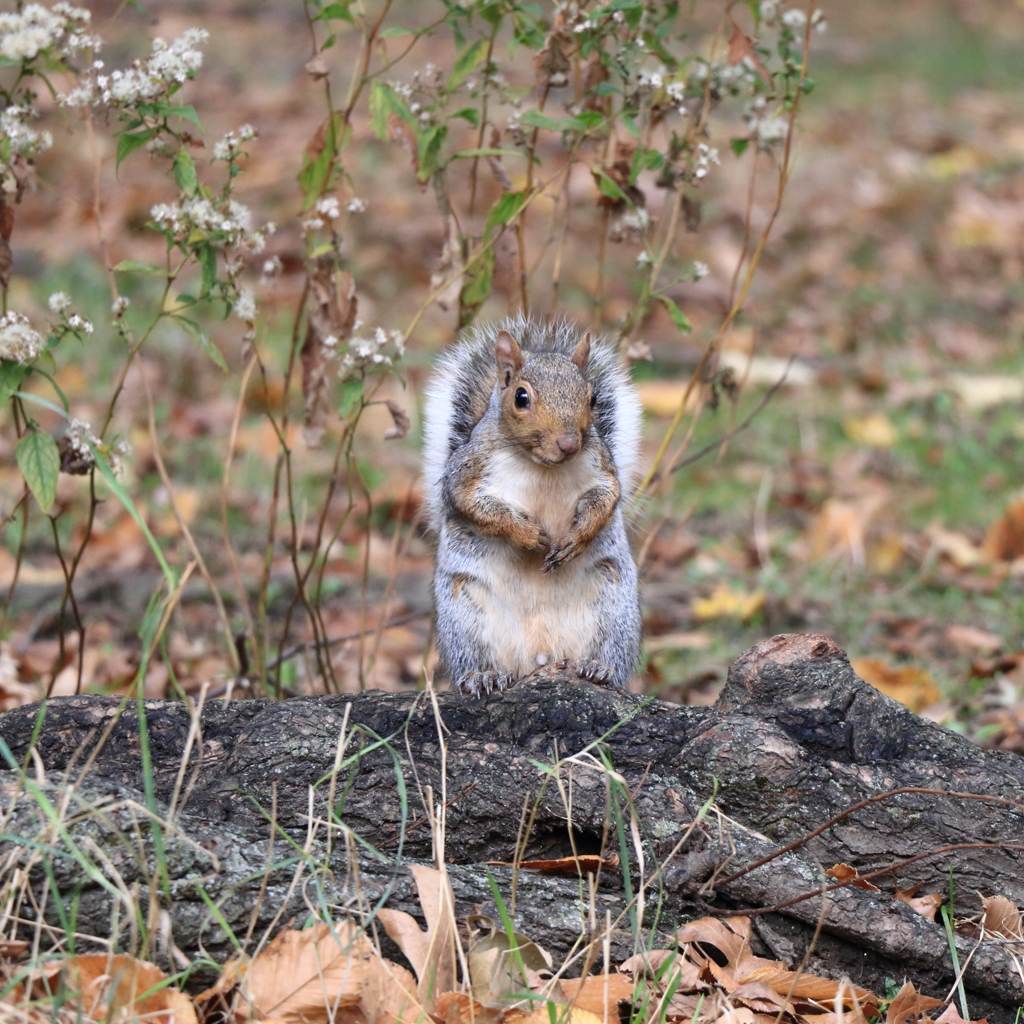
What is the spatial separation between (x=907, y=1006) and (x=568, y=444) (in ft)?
4.23

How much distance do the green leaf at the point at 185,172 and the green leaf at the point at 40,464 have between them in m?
0.58

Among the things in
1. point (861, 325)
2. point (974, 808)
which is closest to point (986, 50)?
point (861, 325)

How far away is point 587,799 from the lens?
2125 mm

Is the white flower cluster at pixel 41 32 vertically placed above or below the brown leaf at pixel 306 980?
above

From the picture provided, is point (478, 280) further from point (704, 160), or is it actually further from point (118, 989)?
point (118, 989)

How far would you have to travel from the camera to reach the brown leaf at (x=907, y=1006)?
6.39 ft

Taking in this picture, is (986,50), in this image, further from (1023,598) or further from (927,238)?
(1023,598)

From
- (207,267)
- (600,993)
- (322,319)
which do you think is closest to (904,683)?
(322,319)

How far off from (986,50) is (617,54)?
474 inches

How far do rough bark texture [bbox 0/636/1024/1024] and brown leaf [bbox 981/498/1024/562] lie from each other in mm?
2660

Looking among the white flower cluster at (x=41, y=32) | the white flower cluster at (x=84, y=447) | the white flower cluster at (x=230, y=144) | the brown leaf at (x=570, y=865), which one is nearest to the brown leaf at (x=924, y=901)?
the brown leaf at (x=570, y=865)

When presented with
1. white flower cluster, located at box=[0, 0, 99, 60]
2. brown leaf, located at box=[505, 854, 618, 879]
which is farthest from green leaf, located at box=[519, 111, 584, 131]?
brown leaf, located at box=[505, 854, 618, 879]

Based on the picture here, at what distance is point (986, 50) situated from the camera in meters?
13.2

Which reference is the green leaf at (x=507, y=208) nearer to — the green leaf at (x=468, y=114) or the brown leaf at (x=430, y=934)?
the green leaf at (x=468, y=114)
